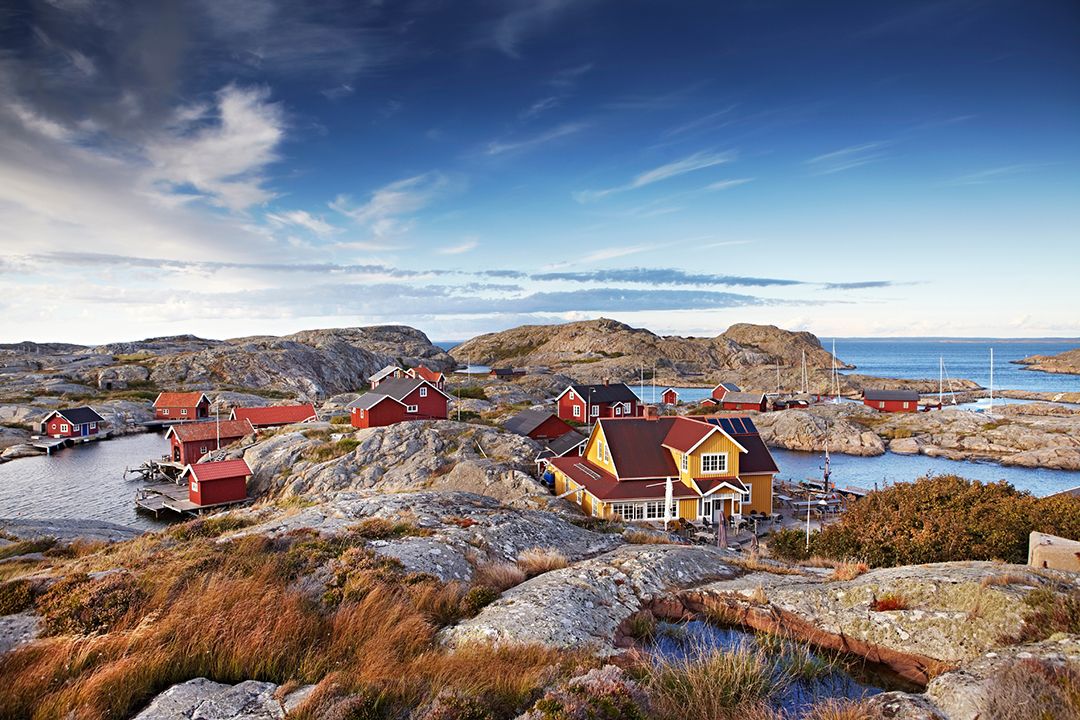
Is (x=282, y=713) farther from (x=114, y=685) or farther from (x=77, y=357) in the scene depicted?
(x=77, y=357)

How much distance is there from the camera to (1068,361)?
19275 cm

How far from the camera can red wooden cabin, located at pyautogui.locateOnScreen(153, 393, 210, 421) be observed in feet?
265

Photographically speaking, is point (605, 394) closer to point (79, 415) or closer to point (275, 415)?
point (275, 415)

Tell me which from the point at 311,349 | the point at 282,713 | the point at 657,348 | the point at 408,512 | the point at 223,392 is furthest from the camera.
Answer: the point at 657,348

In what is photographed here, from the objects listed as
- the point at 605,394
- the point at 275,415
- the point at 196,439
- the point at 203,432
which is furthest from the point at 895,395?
the point at 196,439

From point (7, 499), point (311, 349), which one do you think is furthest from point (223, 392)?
point (7, 499)

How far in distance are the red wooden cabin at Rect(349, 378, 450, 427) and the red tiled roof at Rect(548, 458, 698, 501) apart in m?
27.1

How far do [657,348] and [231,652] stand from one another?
191 metres

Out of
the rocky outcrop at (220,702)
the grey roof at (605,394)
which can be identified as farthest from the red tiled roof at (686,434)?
the grey roof at (605,394)

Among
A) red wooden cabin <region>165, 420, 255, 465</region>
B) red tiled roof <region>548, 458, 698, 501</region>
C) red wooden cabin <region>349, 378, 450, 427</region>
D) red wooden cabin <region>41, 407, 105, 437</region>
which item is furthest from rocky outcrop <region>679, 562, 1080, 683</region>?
red wooden cabin <region>41, 407, 105, 437</region>

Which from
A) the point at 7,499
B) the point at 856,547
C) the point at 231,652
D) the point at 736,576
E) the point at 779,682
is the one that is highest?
the point at 231,652

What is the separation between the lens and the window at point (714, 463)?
35.0 metres

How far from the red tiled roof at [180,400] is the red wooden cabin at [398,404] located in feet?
127

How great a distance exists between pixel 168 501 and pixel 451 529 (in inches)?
1679
